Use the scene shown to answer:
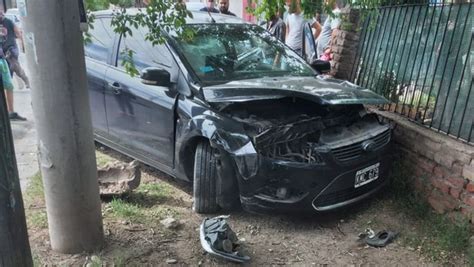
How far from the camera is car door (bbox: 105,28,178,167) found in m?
4.05

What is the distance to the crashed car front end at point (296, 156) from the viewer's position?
3.34 metres

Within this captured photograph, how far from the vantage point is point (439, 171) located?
3689 mm

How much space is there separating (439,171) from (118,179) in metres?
2.80

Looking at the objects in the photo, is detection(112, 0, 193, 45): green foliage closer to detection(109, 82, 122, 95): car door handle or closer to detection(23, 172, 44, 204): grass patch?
detection(109, 82, 122, 95): car door handle

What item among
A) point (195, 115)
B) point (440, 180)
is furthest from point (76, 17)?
point (440, 180)

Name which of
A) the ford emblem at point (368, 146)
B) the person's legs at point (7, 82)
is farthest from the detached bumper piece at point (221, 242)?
the person's legs at point (7, 82)

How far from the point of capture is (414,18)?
4.35 meters

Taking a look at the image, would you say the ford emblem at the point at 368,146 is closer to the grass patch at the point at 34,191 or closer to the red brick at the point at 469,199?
the red brick at the point at 469,199

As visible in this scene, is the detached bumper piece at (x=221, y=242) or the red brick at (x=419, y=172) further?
the red brick at (x=419, y=172)

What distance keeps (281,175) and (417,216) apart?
1.30m

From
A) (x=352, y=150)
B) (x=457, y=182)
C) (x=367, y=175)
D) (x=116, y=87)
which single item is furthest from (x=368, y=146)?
(x=116, y=87)

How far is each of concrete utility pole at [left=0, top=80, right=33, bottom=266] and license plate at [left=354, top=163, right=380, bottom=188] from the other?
247cm

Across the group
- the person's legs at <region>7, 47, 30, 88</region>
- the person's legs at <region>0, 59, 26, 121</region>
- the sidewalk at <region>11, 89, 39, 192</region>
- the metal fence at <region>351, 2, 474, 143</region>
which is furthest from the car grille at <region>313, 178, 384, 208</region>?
the person's legs at <region>7, 47, 30, 88</region>

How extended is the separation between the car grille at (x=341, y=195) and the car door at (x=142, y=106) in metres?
1.40
